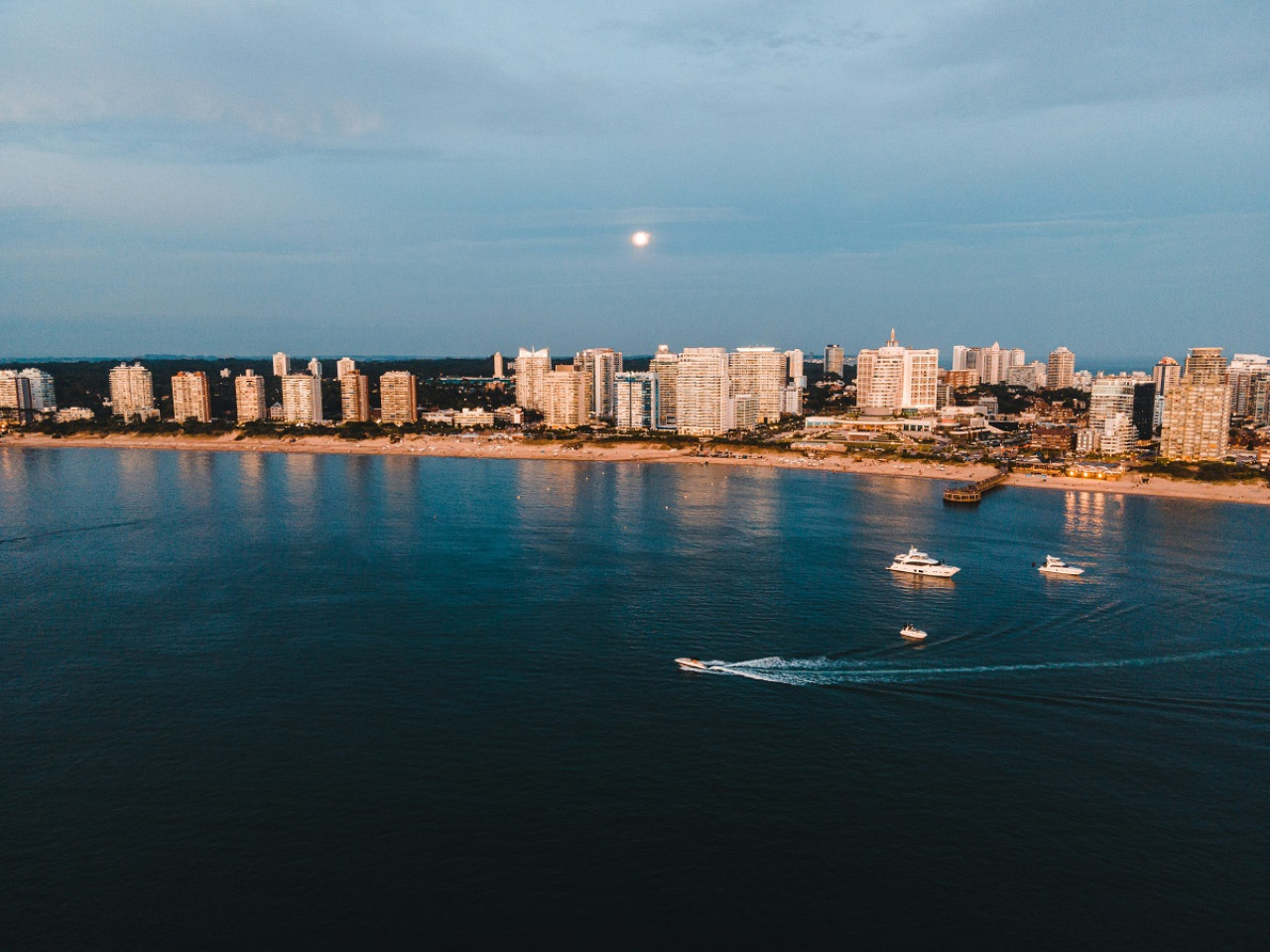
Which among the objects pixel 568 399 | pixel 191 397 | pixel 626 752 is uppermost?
pixel 191 397

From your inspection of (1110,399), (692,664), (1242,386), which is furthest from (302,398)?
(1242,386)

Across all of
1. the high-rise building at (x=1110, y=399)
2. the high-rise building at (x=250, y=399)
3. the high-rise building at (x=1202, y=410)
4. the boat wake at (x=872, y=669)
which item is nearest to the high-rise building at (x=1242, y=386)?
the high-rise building at (x=1110, y=399)

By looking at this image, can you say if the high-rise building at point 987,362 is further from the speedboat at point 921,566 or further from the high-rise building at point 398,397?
the speedboat at point 921,566

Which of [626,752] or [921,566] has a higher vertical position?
[921,566]

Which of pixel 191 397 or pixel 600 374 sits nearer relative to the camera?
pixel 191 397

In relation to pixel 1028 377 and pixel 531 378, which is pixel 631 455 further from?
pixel 1028 377

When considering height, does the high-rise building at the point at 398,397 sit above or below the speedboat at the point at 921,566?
above

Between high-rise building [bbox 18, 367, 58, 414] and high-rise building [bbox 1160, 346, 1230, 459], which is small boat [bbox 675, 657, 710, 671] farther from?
high-rise building [bbox 18, 367, 58, 414]
